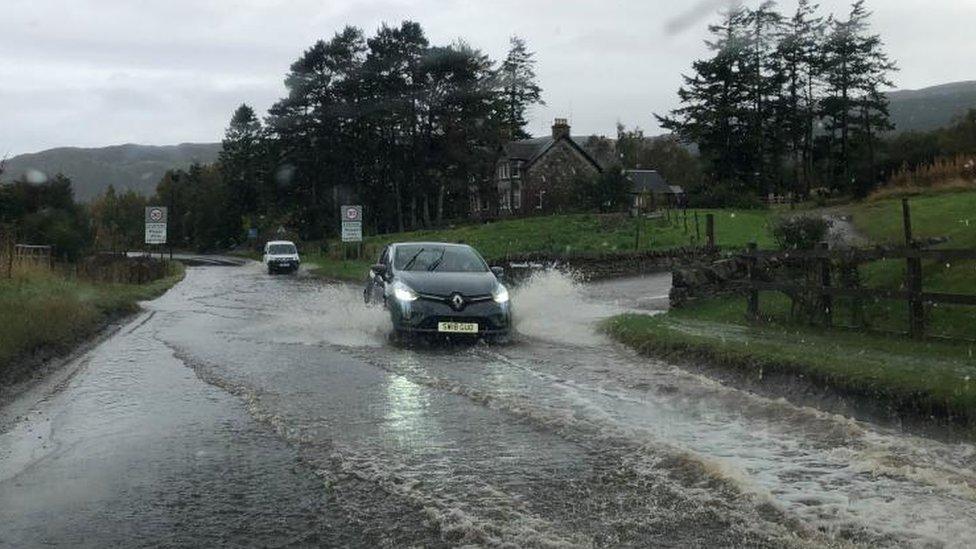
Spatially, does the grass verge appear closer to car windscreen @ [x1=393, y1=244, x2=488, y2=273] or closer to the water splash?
the water splash

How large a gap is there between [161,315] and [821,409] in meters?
16.1

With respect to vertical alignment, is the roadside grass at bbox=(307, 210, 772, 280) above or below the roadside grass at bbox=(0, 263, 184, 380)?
above

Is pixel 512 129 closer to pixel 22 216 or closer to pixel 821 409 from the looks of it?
pixel 22 216

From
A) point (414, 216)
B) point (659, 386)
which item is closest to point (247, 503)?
point (659, 386)

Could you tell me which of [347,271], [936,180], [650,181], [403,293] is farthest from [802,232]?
[650,181]

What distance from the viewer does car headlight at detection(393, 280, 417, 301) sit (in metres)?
13.6

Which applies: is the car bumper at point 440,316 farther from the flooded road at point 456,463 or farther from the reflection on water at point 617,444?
the flooded road at point 456,463

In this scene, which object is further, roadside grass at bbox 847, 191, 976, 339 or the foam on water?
the foam on water

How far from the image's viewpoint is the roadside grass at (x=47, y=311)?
12087 millimetres

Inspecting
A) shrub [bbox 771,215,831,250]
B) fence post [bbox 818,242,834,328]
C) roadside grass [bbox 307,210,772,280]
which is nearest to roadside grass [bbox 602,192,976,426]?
fence post [bbox 818,242,834,328]

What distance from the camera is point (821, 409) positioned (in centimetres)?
867

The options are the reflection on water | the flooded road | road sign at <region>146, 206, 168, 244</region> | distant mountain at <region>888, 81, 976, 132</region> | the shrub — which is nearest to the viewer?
the flooded road

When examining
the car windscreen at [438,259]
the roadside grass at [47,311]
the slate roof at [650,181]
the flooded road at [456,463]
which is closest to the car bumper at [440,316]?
the car windscreen at [438,259]

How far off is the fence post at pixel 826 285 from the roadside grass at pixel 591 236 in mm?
18447
